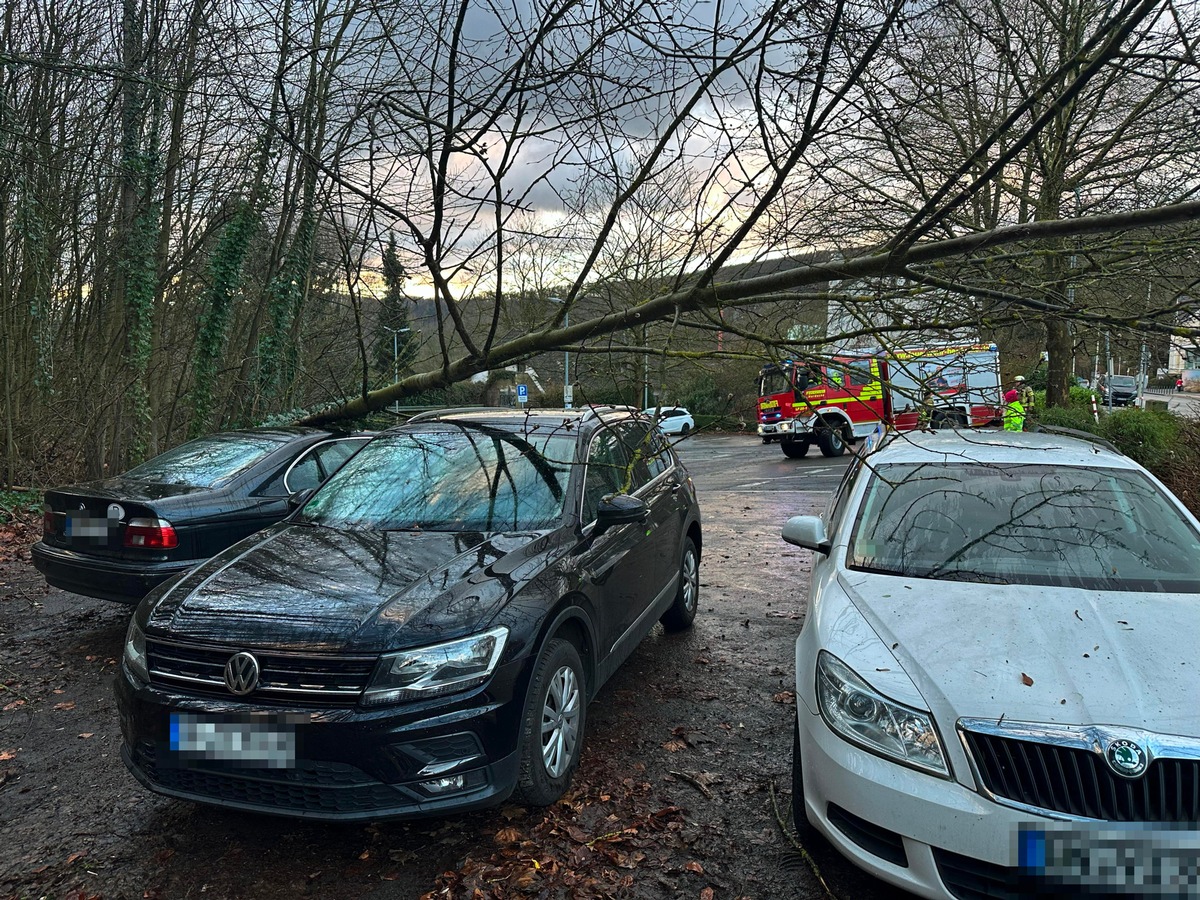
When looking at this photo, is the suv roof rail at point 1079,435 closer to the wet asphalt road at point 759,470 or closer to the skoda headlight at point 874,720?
the skoda headlight at point 874,720

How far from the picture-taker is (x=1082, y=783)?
217 cm

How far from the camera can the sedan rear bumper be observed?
4879 mm

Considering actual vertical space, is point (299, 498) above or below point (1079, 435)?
below

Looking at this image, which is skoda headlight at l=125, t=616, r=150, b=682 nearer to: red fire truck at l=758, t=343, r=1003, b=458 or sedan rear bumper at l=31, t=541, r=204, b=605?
A: sedan rear bumper at l=31, t=541, r=204, b=605

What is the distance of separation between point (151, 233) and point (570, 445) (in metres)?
9.73

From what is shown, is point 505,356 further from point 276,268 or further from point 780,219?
point 276,268

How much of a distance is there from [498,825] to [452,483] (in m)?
1.70

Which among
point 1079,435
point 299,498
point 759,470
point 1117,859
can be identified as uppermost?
point 1079,435

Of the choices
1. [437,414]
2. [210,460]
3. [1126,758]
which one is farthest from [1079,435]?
[210,460]

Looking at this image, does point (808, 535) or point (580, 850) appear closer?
point (580, 850)

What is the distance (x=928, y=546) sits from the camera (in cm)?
337

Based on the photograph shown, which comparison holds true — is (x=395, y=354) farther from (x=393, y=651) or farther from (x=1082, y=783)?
(x=1082, y=783)

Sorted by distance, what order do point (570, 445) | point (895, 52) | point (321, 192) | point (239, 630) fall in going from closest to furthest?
point (239, 630) → point (570, 445) → point (895, 52) → point (321, 192)

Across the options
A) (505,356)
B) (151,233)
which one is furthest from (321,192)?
(151,233)
